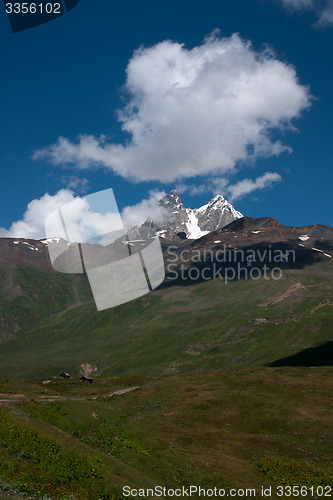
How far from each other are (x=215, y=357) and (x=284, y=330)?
40.6 meters

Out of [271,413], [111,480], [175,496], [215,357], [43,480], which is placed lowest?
[215,357]

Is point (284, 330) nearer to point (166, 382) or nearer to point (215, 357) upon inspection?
point (215, 357)

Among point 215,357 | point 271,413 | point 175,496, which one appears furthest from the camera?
point 215,357

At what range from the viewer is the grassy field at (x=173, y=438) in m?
23.6

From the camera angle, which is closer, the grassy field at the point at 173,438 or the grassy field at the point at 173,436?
the grassy field at the point at 173,436

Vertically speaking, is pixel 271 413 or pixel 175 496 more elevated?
pixel 175 496

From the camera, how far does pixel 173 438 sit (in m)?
42.3

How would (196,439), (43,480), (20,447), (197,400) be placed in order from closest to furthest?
(43,480)
(20,447)
(196,439)
(197,400)

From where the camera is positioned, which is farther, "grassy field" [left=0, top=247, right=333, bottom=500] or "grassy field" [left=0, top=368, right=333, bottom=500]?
"grassy field" [left=0, top=368, right=333, bottom=500]

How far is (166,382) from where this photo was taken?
2987 inches

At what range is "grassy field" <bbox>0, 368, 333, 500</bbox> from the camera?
23594mm

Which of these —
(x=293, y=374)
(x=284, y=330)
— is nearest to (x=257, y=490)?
(x=293, y=374)

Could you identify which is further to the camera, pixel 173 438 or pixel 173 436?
pixel 173 436

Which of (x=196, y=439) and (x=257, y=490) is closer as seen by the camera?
(x=257, y=490)
